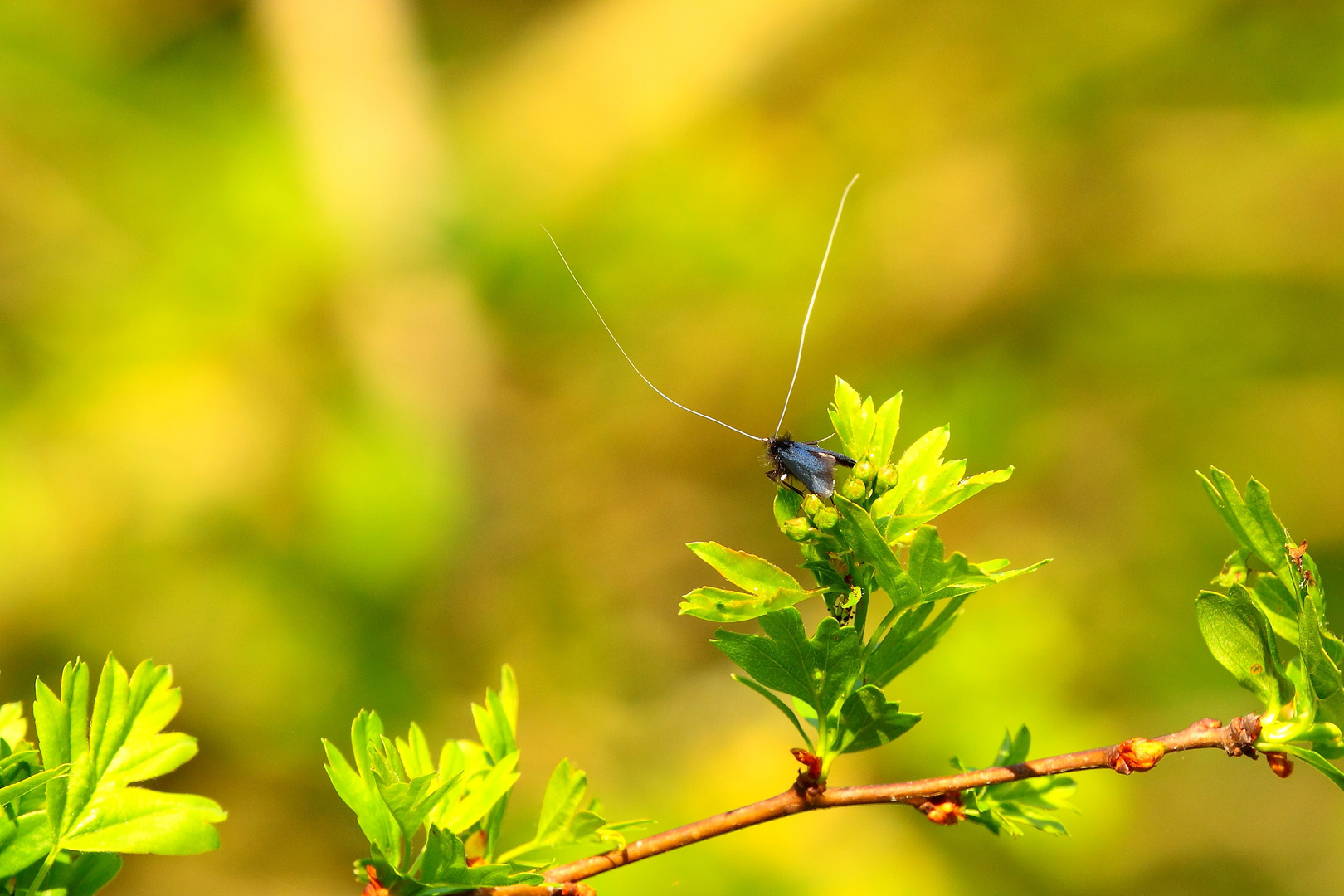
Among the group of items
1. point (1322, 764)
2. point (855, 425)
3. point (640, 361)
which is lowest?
point (1322, 764)

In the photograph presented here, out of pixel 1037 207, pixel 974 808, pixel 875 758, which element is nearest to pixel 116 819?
pixel 974 808

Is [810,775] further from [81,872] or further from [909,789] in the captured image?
[81,872]

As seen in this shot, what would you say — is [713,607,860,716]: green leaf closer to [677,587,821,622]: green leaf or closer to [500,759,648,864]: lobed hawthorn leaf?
[677,587,821,622]: green leaf

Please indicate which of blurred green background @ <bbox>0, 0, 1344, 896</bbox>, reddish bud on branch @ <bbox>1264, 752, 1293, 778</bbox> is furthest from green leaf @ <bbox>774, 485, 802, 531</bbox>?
blurred green background @ <bbox>0, 0, 1344, 896</bbox>

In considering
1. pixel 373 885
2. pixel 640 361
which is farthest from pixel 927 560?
pixel 640 361

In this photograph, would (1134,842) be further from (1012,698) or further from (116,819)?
(116,819)

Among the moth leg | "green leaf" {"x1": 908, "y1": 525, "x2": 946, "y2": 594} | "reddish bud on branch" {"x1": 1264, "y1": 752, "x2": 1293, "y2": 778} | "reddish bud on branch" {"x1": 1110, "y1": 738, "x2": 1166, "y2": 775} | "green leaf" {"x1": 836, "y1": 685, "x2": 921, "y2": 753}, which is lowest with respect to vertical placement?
"reddish bud on branch" {"x1": 1264, "y1": 752, "x2": 1293, "y2": 778}
